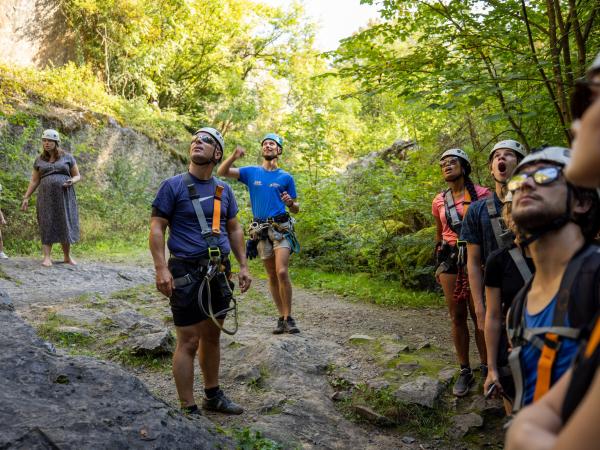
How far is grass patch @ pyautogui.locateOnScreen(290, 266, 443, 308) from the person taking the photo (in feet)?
→ 28.7

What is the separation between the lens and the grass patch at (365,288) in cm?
875

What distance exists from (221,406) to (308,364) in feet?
4.49

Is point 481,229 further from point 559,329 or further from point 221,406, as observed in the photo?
point 221,406

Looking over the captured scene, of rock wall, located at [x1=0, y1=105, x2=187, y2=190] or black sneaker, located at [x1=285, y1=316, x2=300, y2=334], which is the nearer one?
black sneaker, located at [x1=285, y1=316, x2=300, y2=334]

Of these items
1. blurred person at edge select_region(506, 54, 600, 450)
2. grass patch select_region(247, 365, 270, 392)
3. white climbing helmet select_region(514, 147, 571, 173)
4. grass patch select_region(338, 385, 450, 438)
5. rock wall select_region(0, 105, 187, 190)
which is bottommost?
grass patch select_region(338, 385, 450, 438)

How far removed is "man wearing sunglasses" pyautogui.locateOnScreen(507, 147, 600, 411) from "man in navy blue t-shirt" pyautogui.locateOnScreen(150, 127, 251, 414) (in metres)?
2.61

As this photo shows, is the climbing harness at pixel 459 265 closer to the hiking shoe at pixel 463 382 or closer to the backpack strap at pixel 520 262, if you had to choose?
the hiking shoe at pixel 463 382

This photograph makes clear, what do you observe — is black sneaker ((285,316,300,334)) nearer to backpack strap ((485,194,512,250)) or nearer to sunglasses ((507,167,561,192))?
backpack strap ((485,194,512,250))

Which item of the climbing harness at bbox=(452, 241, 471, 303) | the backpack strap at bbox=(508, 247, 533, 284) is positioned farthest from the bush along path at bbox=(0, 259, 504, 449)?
the backpack strap at bbox=(508, 247, 533, 284)

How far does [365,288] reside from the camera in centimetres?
961

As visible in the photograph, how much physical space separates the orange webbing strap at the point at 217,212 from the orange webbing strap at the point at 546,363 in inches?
115

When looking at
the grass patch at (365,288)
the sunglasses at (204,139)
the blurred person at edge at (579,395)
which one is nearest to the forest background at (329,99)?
the grass patch at (365,288)

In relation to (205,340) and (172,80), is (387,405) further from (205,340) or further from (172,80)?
(172,80)

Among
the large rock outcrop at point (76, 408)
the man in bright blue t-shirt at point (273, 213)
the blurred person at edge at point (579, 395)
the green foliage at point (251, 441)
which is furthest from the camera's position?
the man in bright blue t-shirt at point (273, 213)
